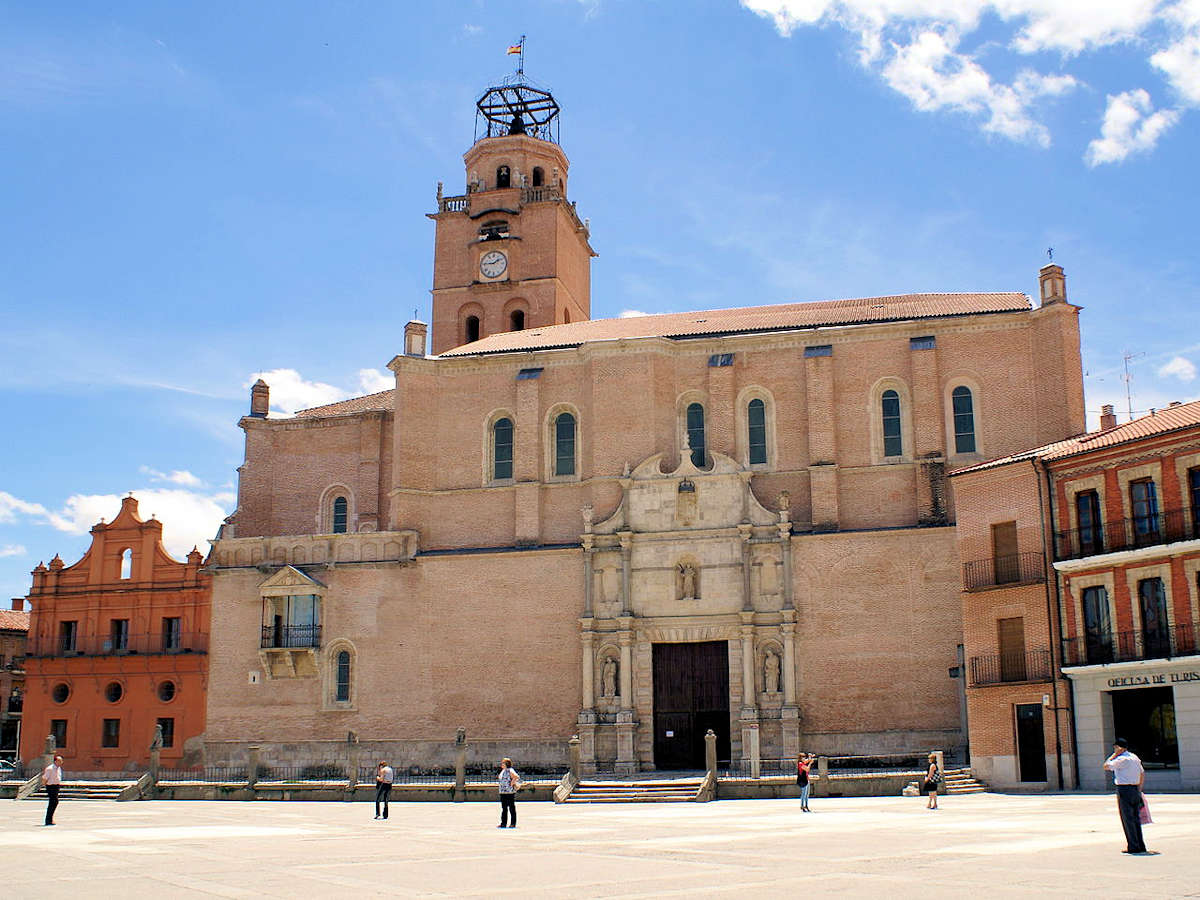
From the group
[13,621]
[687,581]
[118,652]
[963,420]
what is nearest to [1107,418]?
[963,420]

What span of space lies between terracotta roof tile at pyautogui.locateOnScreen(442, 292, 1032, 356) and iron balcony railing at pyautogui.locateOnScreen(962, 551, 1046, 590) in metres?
9.79

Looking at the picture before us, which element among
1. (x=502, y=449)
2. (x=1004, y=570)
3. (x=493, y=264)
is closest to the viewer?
(x=1004, y=570)

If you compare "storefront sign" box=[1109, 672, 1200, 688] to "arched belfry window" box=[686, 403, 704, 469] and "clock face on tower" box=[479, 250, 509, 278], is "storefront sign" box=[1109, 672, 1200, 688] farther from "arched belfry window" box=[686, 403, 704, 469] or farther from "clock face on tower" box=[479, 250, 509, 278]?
"clock face on tower" box=[479, 250, 509, 278]

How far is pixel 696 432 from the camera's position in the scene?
44.5 metres

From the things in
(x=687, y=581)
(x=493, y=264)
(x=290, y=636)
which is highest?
(x=493, y=264)

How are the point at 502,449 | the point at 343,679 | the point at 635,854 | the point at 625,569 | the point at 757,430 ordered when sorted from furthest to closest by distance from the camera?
the point at 502,449 < the point at 343,679 < the point at 757,430 < the point at 625,569 < the point at 635,854

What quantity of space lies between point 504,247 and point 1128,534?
36.3 m

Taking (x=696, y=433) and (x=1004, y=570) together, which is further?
(x=696, y=433)

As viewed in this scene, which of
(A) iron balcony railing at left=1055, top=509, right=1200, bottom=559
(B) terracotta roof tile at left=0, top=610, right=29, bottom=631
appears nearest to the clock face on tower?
(A) iron balcony railing at left=1055, top=509, right=1200, bottom=559

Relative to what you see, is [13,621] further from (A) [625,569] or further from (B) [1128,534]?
(B) [1128,534]

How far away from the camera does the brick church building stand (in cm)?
4038

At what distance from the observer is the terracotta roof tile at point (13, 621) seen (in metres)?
75.1

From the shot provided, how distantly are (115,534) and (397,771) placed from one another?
20120mm

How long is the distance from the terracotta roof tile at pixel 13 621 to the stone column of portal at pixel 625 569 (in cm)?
4732
